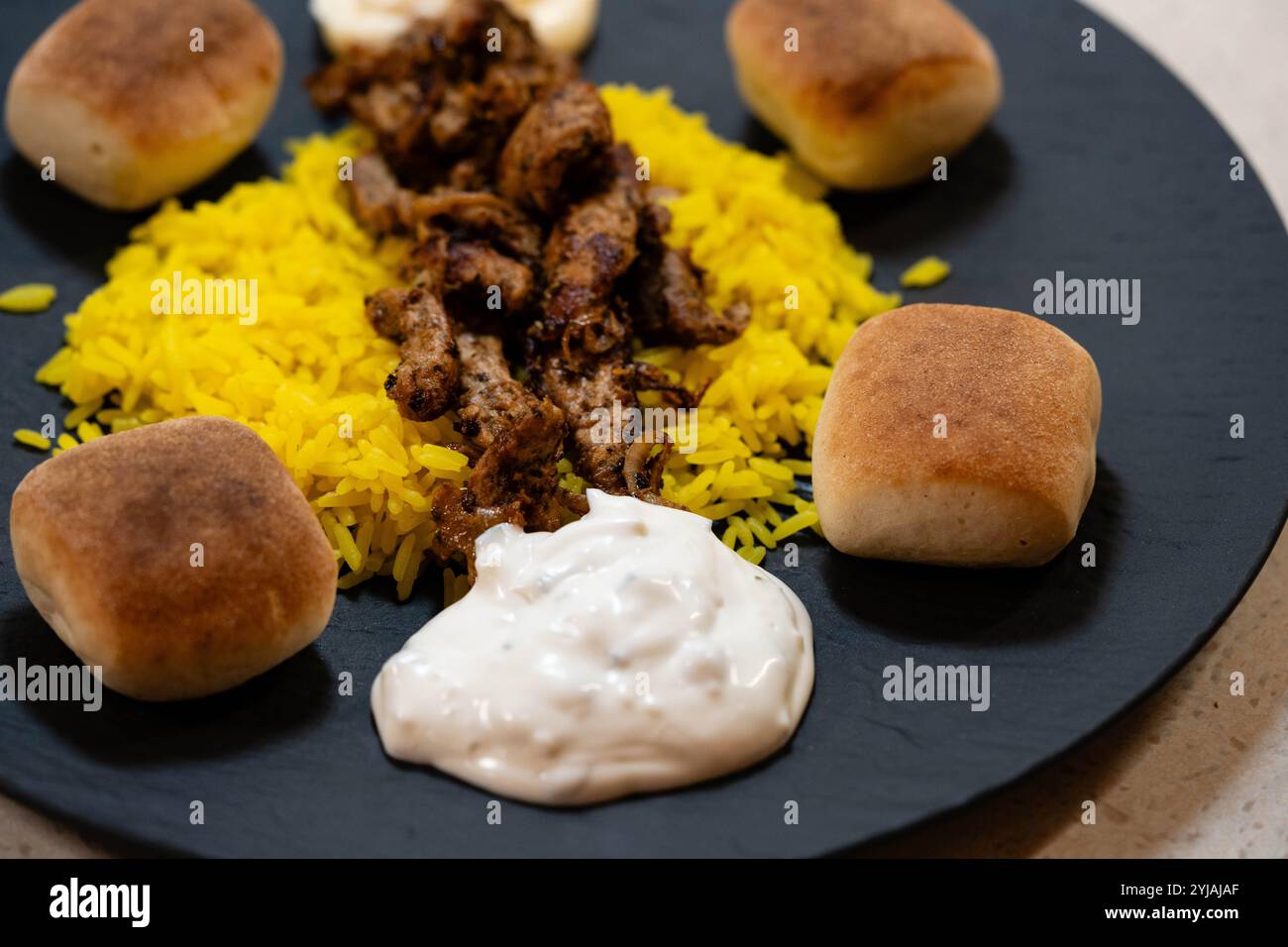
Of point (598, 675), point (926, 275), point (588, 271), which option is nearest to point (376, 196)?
point (588, 271)

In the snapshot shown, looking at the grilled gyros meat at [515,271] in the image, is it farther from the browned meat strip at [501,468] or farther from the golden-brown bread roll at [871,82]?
the golden-brown bread roll at [871,82]

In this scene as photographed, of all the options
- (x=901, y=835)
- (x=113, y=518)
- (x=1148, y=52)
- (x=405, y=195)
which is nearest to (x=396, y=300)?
(x=405, y=195)

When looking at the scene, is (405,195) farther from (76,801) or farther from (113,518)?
(76,801)

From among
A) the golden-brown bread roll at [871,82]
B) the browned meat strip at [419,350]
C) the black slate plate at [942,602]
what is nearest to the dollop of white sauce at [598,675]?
the black slate plate at [942,602]

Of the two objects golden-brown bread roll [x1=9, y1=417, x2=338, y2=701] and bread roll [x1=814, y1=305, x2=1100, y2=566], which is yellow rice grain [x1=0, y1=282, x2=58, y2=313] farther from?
bread roll [x1=814, y1=305, x2=1100, y2=566]


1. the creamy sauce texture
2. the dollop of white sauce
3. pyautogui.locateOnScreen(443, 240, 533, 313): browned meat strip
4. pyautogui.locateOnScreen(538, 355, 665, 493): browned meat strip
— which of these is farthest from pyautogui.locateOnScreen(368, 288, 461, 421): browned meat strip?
the creamy sauce texture

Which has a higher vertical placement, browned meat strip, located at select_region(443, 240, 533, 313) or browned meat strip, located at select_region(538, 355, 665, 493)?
browned meat strip, located at select_region(443, 240, 533, 313)

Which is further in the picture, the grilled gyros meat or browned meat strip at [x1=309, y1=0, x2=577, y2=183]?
browned meat strip at [x1=309, y1=0, x2=577, y2=183]
